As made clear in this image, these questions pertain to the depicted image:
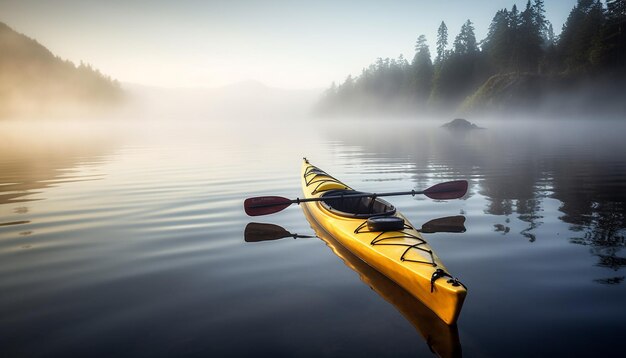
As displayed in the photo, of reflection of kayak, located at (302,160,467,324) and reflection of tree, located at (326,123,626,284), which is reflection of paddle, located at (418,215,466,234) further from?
reflection of kayak, located at (302,160,467,324)

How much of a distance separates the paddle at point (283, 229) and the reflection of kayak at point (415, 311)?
6.55 ft

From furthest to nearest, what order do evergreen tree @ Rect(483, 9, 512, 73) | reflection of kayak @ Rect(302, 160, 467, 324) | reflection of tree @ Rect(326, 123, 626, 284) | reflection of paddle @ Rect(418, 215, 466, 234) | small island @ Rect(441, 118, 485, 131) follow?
evergreen tree @ Rect(483, 9, 512, 73) → small island @ Rect(441, 118, 485, 131) → reflection of paddle @ Rect(418, 215, 466, 234) → reflection of tree @ Rect(326, 123, 626, 284) → reflection of kayak @ Rect(302, 160, 467, 324)

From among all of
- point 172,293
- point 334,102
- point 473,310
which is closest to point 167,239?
point 172,293

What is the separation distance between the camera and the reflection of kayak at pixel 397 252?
443 cm

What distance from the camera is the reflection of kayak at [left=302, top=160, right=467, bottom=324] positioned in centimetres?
443

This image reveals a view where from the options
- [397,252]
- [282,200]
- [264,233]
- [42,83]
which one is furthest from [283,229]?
[42,83]

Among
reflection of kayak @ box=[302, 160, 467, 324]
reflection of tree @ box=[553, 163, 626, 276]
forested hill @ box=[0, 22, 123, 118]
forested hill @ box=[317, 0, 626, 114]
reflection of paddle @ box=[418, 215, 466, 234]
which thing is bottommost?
reflection of tree @ box=[553, 163, 626, 276]

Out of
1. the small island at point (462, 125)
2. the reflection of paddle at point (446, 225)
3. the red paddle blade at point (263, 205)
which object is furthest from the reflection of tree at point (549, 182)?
the small island at point (462, 125)

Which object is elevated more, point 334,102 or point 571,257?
point 334,102

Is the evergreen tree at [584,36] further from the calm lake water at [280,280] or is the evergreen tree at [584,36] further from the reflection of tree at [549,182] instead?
the calm lake water at [280,280]

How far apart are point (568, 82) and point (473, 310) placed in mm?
69174

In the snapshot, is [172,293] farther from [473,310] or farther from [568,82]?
[568,82]

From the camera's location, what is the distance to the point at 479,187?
1344 centimetres

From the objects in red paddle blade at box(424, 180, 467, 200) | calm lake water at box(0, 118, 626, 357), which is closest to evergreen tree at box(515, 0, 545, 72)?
calm lake water at box(0, 118, 626, 357)
